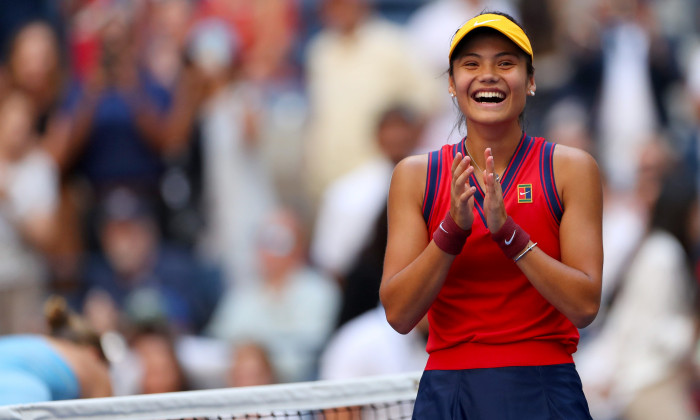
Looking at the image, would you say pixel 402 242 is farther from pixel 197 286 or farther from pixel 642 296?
pixel 197 286

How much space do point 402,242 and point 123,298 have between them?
17.8 ft

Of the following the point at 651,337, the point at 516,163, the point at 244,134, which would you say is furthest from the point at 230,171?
the point at 516,163

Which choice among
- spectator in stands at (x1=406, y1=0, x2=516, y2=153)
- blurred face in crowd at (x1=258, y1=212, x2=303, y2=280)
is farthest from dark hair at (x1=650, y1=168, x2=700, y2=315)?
blurred face in crowd at (x1=258, y1=212, x2=303, y2=280)

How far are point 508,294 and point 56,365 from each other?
2.33 meters

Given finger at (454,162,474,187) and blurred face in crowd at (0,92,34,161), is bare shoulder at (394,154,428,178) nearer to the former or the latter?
finger at (454,162,474,187)

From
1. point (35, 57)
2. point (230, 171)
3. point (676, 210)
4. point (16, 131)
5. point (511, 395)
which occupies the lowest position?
point (676, 210)

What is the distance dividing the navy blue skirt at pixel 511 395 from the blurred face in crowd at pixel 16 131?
242 inches

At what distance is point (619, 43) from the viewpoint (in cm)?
823

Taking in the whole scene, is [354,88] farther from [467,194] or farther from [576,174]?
[467,194]

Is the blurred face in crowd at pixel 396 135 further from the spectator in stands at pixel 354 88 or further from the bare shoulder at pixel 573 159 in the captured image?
the bare shoulder at pixel 573 159

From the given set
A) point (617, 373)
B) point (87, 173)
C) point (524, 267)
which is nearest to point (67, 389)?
point (524, 267)

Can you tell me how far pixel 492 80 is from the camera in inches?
104

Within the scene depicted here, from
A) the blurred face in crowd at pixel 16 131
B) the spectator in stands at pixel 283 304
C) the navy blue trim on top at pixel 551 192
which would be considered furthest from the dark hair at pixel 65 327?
the blurred face in crowd at pixel 16 131

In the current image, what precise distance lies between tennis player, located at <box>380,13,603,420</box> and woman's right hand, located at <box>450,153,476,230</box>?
34 mm
